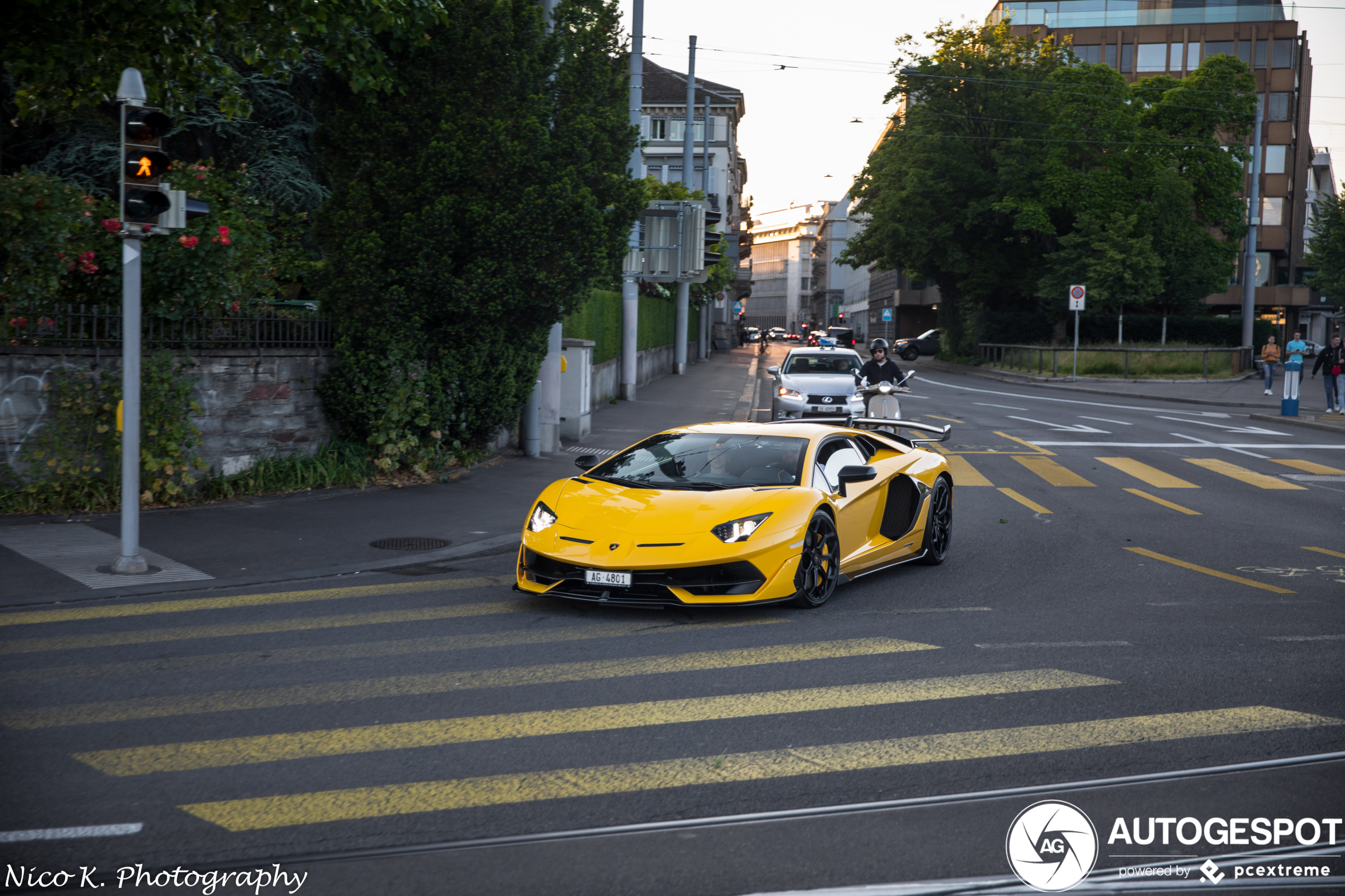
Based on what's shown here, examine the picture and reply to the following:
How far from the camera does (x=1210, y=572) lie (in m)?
9.70

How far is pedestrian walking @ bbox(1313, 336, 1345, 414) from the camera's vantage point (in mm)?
26141

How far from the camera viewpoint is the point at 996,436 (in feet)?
72.6

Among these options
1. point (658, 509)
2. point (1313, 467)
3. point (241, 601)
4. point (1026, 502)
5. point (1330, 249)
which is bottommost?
point (241, 601)

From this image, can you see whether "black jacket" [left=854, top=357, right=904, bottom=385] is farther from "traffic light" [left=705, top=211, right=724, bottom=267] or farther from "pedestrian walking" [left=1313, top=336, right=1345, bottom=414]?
"pedestrian walking" [left=1313, top=336, right=1345, bottom=414]

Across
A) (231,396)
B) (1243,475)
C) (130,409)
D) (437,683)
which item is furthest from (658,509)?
(1243,475)

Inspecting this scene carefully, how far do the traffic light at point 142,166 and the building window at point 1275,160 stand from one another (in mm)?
76419

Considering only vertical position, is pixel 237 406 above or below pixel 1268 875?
above

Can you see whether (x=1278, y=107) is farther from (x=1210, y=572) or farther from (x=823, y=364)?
(x=1210, y=572)

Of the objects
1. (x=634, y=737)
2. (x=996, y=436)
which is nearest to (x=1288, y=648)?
(x=634, y=737)

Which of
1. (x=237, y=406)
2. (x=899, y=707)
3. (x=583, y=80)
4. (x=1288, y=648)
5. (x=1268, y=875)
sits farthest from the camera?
(x=583, y=80)

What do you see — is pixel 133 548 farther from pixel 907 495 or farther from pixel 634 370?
pixel 634 370

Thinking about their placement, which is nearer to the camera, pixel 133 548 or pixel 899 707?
pixel 899 707

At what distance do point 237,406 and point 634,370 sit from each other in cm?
1513

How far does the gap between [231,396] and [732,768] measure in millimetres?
9294
